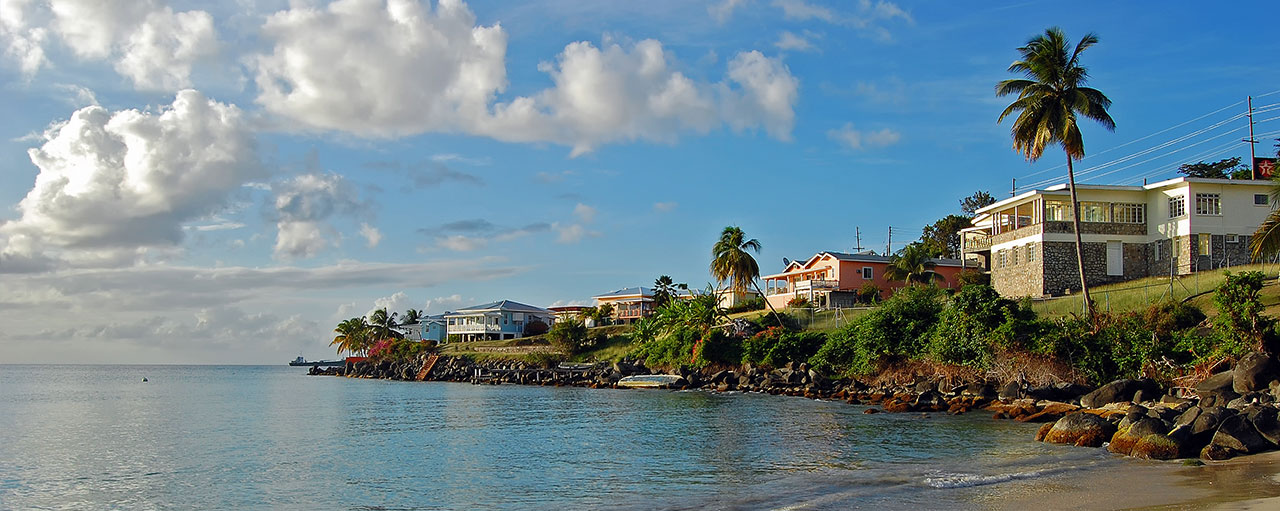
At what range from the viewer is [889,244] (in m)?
98.4

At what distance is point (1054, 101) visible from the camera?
41.4m

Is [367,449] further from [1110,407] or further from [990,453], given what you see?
[1110,407]

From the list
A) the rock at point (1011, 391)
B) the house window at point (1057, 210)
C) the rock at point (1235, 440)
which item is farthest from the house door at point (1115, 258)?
the rock at point (1235, 440)

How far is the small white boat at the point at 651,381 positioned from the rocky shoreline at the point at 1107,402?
43cm

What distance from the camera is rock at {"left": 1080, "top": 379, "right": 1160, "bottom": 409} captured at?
29.4m

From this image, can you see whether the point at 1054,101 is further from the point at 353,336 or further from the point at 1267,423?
the point at 353,336

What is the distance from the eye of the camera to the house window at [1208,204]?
4950cm

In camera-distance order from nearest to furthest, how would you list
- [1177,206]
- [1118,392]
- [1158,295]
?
[1118,392] < [1158,295] < [1177,206]

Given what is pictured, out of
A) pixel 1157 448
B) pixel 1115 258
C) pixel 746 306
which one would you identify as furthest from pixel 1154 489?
pixel 746 306

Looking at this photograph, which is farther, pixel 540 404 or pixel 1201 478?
pixel 540 404

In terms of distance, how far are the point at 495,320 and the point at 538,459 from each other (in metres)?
80.9

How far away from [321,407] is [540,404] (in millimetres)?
11649


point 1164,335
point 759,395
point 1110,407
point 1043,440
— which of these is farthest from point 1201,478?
point 759,395

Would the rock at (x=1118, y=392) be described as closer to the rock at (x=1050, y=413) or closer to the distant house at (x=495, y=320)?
the rock at (x=1050, y=413)
